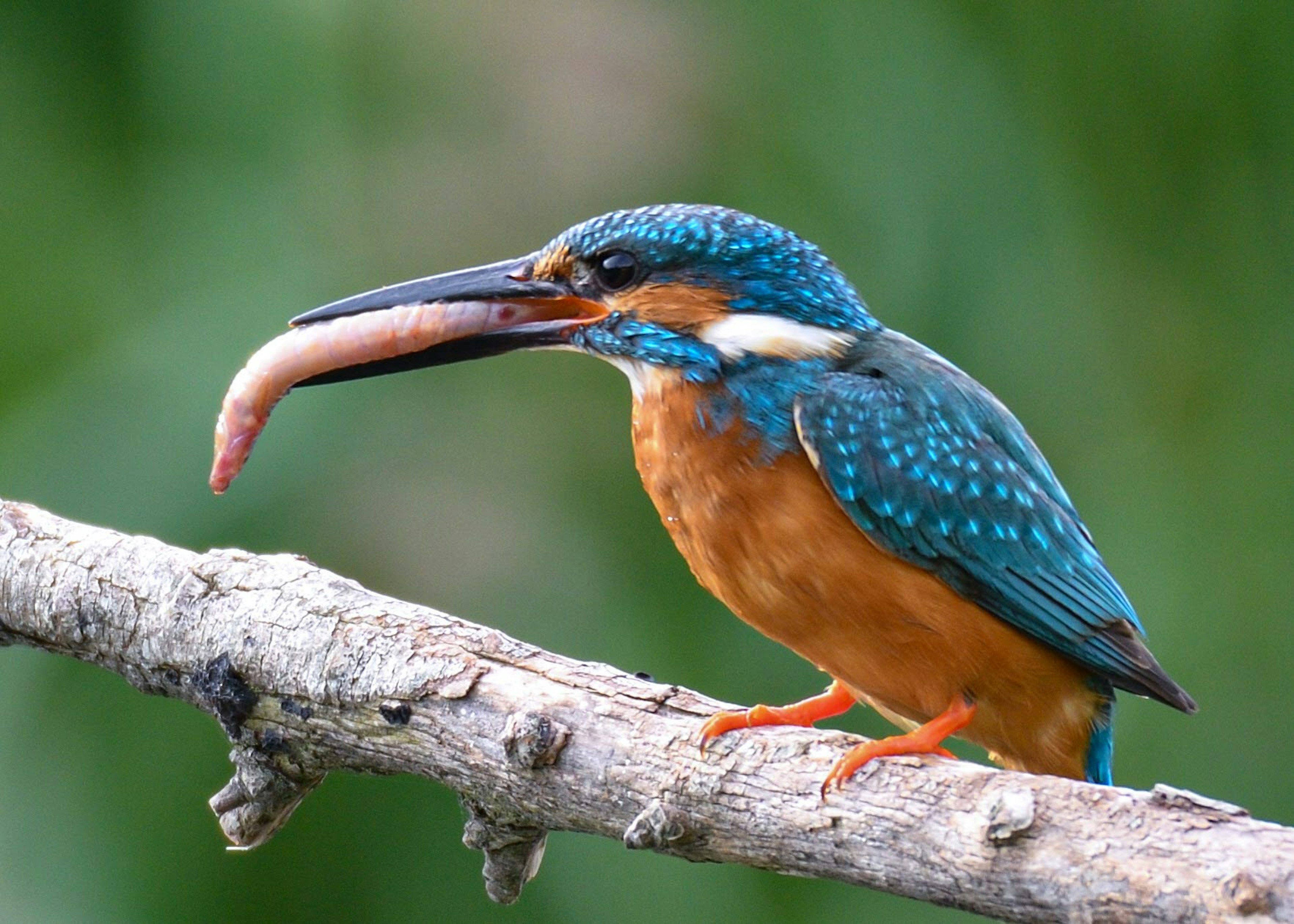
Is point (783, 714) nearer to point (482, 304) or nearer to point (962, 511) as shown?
point (962, 511)

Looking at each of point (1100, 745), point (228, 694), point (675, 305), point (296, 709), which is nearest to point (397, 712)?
point (296, 709)

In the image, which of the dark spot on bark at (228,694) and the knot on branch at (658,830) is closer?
the knot on branch at (658,830)

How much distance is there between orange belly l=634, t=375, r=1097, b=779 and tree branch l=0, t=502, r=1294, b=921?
254mm

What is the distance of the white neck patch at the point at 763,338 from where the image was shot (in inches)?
89.4

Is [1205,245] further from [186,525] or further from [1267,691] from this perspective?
[186,525]

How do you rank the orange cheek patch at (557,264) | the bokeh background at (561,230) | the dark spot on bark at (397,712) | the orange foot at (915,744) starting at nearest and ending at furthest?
the orange foot at (915,744)
the dark spot on bark at (397,712)
the orange cheek patch at (557,264)
the bokeh background at (561,230)

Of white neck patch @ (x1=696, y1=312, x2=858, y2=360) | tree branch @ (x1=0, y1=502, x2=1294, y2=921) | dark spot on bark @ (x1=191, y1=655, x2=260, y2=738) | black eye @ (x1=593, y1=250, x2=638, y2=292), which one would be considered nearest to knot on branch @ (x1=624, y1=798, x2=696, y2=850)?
tree branch @ (x1=0, y1=502, x2=1294, y2=921)

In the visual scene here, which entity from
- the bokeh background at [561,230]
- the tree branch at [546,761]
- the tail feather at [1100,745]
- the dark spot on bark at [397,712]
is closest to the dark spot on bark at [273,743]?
the tree branch at [546,761]

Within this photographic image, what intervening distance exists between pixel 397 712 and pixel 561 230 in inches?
82.7

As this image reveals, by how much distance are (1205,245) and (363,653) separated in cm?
284

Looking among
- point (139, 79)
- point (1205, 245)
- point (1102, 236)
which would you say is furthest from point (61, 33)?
point (1205, 245)

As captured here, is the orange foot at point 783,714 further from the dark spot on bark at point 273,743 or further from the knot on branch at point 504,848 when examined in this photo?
the dark spot on bark at point 273,743

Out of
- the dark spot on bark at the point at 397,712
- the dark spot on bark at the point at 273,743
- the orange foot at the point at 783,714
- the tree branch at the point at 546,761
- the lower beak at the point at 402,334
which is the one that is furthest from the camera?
the lower beak at the point at 402,334

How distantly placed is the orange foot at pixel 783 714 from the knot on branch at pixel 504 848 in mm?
314
